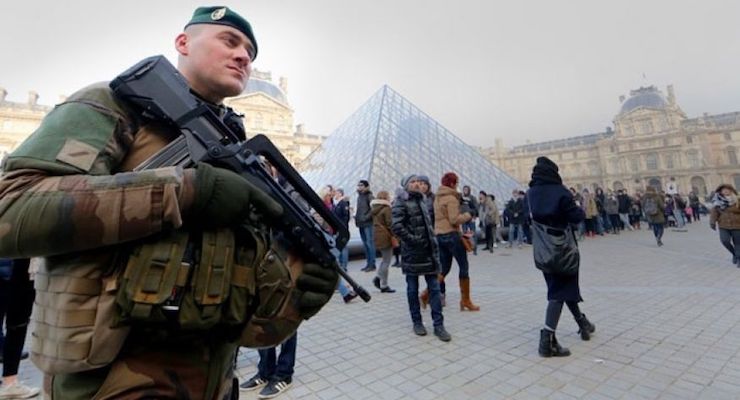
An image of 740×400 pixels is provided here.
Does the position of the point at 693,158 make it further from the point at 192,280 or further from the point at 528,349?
the point at 192,280

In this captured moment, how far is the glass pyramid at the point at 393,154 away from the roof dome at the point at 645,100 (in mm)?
54202

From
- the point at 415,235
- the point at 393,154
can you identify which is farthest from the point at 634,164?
the point at 415,235

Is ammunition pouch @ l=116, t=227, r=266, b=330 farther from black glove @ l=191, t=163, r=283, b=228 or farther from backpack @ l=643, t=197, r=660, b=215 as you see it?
backpack @ l=643, t=197, r=660, b=215

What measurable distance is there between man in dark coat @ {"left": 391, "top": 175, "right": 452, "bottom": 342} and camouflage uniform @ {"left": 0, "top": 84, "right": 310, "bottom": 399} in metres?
2.76

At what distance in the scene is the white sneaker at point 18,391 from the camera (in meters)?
2.36

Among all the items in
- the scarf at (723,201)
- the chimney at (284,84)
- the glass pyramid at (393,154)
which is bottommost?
the scarf at (723,201)

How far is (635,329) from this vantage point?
3.35 meters

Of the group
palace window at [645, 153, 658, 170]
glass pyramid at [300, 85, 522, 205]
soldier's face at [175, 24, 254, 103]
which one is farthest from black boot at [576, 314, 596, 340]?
palace window at [645, 153, 658, 170]

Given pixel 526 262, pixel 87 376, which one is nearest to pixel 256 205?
pixel 87 376

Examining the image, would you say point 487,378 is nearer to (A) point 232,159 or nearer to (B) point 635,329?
(B) point 635,329

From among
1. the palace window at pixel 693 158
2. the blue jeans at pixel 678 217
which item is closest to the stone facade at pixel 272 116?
the blue jeans at pixel 678 217

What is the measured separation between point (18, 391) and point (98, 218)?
285 centimetres

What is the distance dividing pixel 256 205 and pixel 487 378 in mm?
2355

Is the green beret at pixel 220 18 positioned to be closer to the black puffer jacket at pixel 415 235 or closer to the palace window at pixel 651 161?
the black puffer jacket at pixel 415 235
